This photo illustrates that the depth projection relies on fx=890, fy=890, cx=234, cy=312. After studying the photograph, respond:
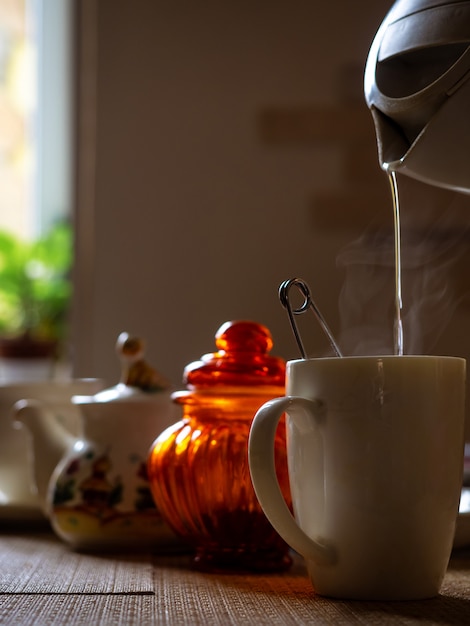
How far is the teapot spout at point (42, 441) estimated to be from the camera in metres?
0.87

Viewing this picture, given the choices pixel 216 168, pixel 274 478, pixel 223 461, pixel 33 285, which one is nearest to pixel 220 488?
pixel 223 461

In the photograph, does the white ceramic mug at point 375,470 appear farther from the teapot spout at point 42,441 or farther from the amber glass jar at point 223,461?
the teapot spout at point 42,441

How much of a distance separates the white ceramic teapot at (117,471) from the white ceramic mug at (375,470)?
255 mm

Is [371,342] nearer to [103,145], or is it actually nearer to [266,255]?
[266,255]

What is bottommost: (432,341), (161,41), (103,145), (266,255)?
(432,341)

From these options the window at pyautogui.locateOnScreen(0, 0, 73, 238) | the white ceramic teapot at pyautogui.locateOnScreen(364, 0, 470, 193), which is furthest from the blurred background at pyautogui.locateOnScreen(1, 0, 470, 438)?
the white ceramic teapot at pyautogui.locateOnScreen(364, 0, 470, 193)

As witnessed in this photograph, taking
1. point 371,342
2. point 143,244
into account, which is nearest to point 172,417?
point 371,342

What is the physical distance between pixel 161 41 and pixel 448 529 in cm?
157

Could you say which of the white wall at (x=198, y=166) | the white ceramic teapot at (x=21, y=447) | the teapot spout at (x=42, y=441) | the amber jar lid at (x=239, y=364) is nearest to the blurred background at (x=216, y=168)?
the white wall at (x=198, y=166)

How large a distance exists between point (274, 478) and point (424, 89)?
0.25 m

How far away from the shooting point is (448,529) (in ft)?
1.77

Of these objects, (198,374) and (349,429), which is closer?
(349,429)

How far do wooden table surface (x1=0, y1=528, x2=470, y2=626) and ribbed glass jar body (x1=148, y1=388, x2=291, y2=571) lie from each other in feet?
0.08

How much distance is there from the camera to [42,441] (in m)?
0.88
